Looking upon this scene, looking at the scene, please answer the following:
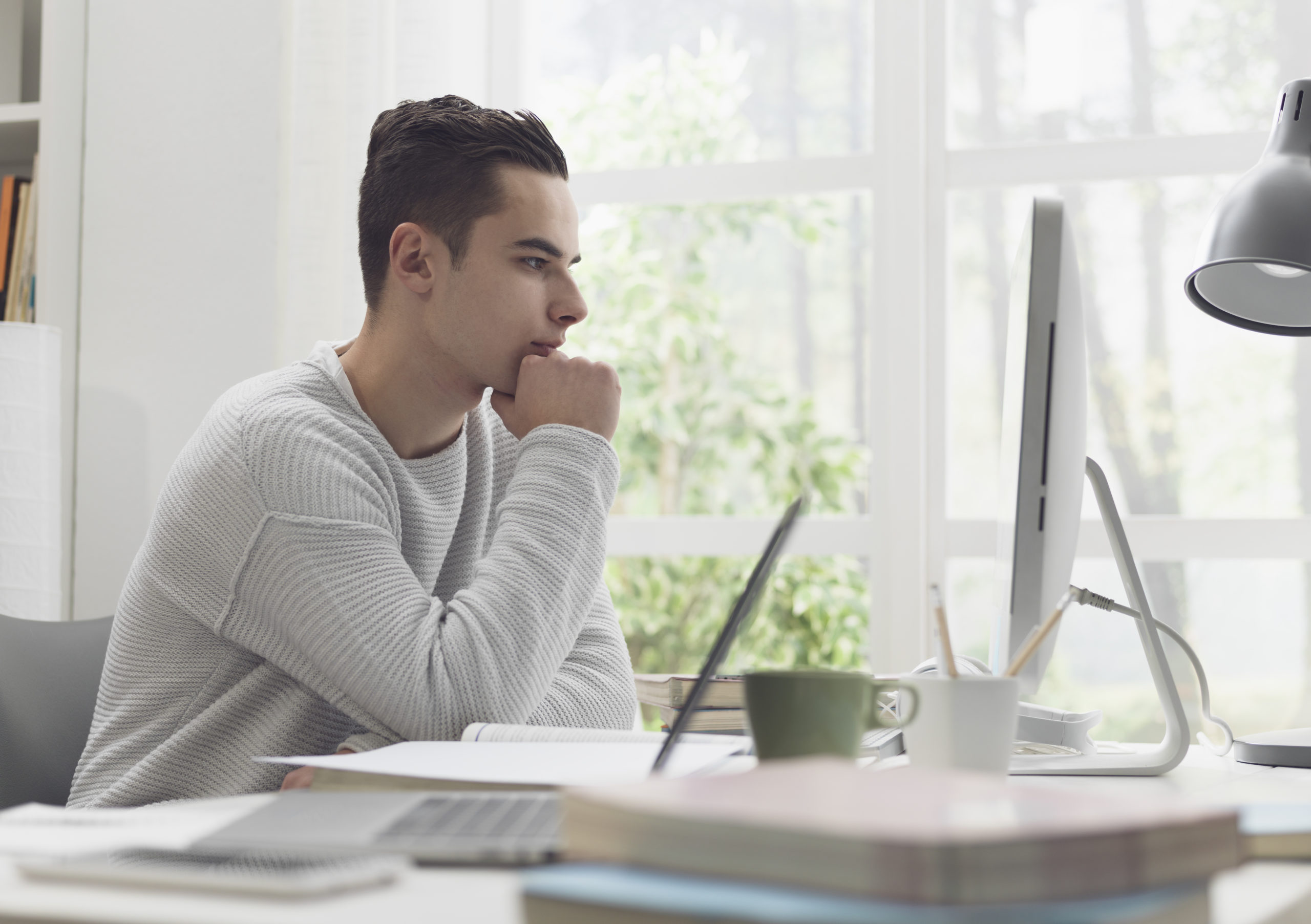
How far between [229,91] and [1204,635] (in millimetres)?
2216

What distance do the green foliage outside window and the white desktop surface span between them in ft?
6.95

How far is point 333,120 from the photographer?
7.80 feet

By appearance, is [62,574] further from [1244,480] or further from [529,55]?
[1244,480]

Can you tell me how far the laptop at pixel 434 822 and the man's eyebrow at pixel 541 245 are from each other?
76 centimetres

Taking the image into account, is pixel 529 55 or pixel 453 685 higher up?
pixel 529 55

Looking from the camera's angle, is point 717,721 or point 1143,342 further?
point 1143,342

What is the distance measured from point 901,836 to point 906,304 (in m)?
2.12

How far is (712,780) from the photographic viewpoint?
512 mm

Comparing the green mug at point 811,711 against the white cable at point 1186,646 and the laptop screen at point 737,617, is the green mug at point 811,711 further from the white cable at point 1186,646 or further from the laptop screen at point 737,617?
the white cable at point 1186,646

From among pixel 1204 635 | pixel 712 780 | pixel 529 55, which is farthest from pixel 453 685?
pixel 529 55

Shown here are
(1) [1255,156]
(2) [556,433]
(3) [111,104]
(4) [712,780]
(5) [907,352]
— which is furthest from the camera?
(3) [111,104]

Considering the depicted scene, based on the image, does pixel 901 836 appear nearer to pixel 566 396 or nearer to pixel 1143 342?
pixel 566 396

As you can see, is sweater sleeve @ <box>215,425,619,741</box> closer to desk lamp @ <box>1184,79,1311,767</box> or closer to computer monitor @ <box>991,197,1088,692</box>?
computer monitor @ <box>991,197,1088,692</box>

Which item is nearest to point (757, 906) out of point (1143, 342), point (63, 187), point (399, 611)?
point (399, 611)
